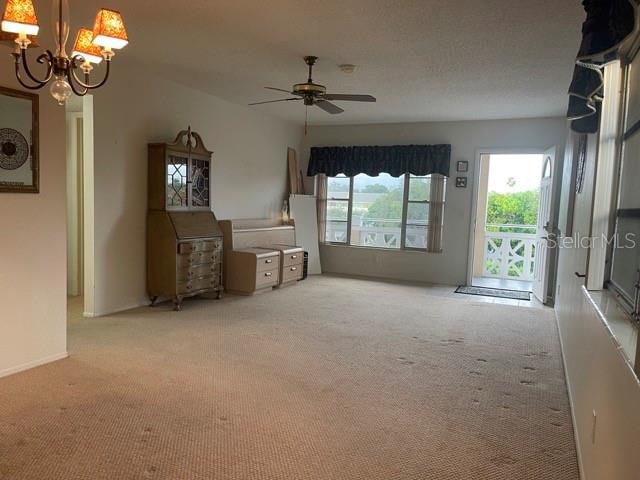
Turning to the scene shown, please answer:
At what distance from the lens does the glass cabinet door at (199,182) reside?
206 inches

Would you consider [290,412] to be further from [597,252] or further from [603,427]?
[597,252]

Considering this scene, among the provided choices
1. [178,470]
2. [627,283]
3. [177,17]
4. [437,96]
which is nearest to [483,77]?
[437,96]

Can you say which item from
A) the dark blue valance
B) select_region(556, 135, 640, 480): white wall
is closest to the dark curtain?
select_region(556, 135, 640, 480): white wall

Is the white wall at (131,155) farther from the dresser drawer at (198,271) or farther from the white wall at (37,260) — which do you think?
the white wall at (37,260)

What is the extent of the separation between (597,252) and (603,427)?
3.59 ft

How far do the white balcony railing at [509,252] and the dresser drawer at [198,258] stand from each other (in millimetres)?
5040

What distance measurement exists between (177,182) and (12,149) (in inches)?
82.7

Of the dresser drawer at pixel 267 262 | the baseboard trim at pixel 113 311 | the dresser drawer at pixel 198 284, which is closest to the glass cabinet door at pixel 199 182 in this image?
the dresser drawer at pixel 198 284

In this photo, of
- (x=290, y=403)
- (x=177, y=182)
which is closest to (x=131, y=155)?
(x=177, y=182)

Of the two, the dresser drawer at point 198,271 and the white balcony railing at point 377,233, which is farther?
the white balcony railing at point 377,233

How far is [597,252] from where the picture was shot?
8.16 ft

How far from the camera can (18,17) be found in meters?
1.96

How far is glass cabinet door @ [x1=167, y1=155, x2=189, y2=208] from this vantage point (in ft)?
16.1

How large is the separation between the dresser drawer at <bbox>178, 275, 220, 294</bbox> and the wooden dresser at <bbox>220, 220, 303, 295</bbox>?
1.36 ft
